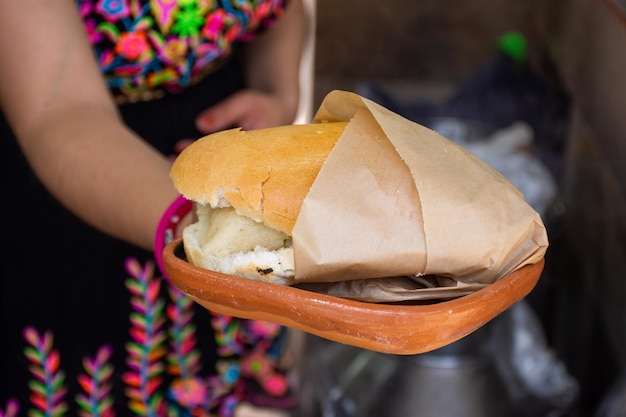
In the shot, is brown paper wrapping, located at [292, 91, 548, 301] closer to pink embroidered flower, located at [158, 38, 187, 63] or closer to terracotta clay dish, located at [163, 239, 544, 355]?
terracotta clay dish, located at [163, 239, 544, 355]

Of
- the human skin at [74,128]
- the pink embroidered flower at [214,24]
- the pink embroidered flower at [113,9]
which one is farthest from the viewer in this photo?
the pink embroidered flower at [214,24]

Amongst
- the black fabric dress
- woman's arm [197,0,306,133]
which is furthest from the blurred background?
the black fabric dress

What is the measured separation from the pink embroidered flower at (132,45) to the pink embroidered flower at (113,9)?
3 centimetres

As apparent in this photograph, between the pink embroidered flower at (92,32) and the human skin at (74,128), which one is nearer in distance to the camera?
the human skin at (74,128)

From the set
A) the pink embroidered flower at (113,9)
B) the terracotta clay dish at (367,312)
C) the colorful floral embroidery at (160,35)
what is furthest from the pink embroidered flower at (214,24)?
the terracotta clay dish at (367,312)

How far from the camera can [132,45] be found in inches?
44.8

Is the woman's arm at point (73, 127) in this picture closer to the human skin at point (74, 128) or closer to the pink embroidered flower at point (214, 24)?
A: the human skin at point (74, 128)

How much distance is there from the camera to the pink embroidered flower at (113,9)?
1085 mm

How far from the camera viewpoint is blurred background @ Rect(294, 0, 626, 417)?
1.47 m

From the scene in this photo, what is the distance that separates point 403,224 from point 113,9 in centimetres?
61

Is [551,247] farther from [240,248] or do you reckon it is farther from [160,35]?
[240,248]

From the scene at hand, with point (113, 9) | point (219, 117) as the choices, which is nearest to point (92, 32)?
point (113, 9)

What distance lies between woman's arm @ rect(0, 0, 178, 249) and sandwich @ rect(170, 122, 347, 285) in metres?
0.11

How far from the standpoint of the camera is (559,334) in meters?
2.07
